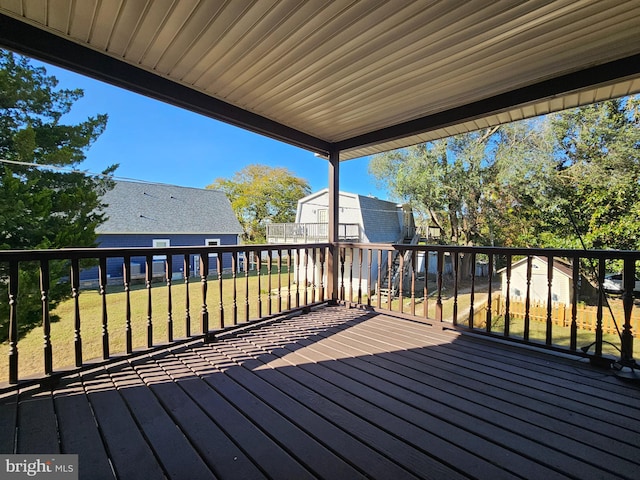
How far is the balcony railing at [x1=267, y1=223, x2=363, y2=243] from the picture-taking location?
13.4 metres

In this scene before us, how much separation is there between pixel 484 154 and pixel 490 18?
10836mm

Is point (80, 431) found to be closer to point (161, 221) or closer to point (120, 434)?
point (120, 434)

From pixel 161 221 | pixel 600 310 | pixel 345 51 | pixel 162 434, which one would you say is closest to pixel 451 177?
pixel 600 310

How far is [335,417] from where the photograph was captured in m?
1.48

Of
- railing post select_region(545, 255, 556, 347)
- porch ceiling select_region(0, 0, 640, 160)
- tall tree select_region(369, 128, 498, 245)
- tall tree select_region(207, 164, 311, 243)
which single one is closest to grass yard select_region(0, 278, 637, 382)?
railing post select_region(545, 255, 556, 347)

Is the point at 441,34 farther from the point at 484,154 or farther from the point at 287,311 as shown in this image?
the point at 484,154

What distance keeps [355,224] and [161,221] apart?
29.8 feet

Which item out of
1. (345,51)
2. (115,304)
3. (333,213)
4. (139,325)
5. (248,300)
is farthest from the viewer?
(115,304)

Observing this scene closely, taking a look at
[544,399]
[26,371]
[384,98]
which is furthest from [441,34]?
[26,371]

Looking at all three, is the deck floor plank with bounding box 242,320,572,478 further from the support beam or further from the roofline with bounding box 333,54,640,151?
the roofline with bounding box 333,54,640,151

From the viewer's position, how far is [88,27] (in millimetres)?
1746

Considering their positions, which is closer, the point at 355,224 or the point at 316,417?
the point at 316,417

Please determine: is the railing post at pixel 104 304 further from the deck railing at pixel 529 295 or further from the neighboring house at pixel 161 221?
the neighboring house at pixel 161 221

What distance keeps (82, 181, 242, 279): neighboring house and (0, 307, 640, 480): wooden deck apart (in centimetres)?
1040
